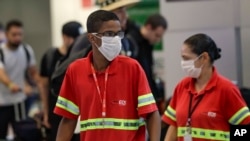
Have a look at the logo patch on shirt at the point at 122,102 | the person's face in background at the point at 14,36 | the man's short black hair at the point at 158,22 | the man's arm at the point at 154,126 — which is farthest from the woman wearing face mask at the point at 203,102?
the person's face in background at the point at 14,36

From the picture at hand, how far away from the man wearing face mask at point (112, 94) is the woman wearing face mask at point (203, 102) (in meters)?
0.49

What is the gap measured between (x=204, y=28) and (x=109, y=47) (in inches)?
99.8

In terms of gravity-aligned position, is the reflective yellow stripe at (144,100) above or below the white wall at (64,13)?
below

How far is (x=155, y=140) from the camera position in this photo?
3828 millimetres

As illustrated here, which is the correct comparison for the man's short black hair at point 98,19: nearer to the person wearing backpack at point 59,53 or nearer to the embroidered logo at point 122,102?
the embroidered logo at point 122,102

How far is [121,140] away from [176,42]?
284 centimetres

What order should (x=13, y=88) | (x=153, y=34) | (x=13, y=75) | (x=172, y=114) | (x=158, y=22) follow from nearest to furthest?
(x=172, y=114), (x=158, y=22), (x=153, y=34), (x=13, y=88), (x=13, y=75)

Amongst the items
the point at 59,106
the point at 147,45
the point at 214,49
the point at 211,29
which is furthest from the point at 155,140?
the point at 147,45

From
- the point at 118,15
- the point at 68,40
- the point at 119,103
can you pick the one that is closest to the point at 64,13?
the point at 68,40

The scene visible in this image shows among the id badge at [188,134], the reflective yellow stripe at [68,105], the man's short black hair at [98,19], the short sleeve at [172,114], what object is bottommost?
the id badge at [188,134]

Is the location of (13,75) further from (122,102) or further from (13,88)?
(122,102)

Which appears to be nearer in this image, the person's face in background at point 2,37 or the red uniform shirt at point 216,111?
the red uniform shirt at point 216,111

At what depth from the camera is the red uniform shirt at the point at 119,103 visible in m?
3.86

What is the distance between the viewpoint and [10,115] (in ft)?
26.3
